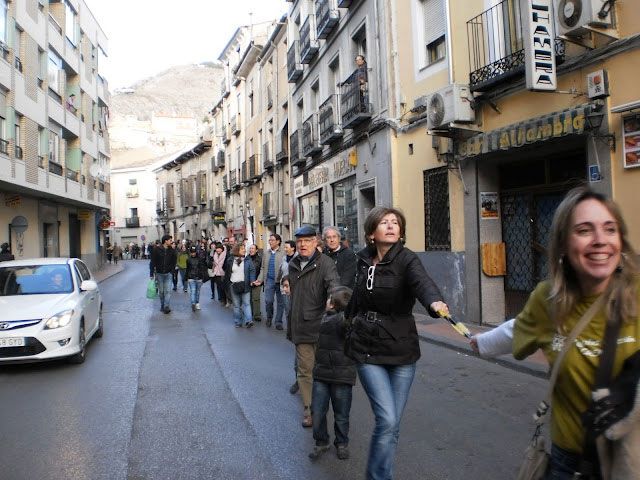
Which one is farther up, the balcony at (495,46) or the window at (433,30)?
the window at (433,30)

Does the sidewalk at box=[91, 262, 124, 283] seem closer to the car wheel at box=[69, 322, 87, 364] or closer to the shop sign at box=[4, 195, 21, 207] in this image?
the shop sign at box=[4, 195, 21, 207]

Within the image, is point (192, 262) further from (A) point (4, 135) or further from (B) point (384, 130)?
(A) point (4, 135)

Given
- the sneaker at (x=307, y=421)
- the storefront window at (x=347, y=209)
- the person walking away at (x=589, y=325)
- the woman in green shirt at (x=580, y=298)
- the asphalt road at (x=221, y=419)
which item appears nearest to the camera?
the person walking away at (x=589, y=325)

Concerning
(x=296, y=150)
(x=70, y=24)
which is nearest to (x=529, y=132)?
(x=296, y=150)

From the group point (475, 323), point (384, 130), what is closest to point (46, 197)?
point (384, 130)

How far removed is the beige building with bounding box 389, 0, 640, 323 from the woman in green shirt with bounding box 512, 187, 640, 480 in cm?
589

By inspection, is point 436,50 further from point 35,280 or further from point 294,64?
point 294,64

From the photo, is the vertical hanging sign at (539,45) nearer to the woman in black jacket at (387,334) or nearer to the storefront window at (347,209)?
the woman in black jacket at (387,334)

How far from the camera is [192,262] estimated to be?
1363 centimetres

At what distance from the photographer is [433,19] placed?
459 inches

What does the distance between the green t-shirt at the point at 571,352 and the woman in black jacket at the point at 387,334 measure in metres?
1.08

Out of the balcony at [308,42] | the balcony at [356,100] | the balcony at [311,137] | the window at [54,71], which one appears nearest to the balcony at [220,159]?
the window at [54,71]

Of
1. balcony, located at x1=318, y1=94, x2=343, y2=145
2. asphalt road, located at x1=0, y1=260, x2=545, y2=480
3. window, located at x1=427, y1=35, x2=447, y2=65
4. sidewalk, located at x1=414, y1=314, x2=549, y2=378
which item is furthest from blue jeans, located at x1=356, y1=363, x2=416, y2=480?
balcony, located at x1=318, y1=94, x2=343, y2=145

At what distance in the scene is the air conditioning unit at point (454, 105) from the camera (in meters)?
9.62
